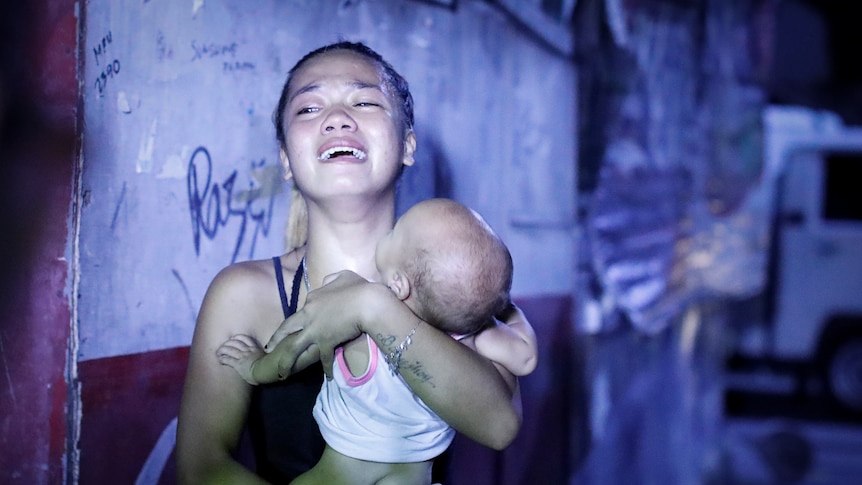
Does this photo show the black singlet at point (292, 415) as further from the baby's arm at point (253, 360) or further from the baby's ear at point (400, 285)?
the baby's ear at point (400, 285)

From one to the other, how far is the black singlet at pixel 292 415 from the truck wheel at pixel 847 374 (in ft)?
24.5

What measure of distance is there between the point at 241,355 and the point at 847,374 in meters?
7.73

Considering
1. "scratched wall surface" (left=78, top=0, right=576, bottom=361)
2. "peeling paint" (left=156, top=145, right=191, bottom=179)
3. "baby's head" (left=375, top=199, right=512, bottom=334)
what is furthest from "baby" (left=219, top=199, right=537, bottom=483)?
"peeling paint" (left=156, top=145, right=191, bottom=179)

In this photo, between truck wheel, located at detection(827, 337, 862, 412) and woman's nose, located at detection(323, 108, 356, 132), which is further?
truck wheel, located at detection(827, 337, 862, 412)

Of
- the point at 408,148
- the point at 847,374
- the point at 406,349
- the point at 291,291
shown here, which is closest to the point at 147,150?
the point at 291,291

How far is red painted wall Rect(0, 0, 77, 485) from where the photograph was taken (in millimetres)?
1521

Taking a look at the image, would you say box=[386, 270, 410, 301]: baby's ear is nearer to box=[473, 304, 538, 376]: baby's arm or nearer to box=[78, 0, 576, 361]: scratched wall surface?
box=[473, 304, 538, 376]: baby's arm

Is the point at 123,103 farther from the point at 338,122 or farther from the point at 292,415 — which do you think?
the point at 292,415

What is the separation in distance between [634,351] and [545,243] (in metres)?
1.57

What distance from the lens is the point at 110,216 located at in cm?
177

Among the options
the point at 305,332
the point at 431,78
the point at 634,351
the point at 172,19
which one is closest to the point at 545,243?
the point at 431,78

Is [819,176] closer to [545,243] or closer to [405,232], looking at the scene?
[545,243]

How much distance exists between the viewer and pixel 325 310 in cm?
145

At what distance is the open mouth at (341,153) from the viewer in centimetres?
158
